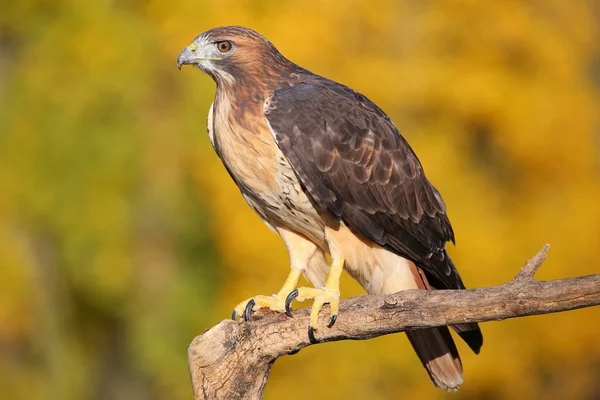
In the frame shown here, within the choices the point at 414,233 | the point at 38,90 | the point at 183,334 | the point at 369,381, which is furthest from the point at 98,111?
the point at 414,233

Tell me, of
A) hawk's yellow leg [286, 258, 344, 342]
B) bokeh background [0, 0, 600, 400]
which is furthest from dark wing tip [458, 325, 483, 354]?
bokeh background [0, 0, 600, 400]

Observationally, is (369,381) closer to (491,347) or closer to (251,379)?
(491,347)

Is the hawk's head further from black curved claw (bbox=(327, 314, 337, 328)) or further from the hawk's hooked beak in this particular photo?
black curved claw (bbox=(327, 314, 337, 328))

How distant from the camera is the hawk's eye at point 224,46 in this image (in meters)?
6.54

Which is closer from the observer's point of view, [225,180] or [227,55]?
[227,55]

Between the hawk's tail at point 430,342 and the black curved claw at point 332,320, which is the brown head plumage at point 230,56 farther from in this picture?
the black curved claw at point 332,320

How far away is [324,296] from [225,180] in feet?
28.1

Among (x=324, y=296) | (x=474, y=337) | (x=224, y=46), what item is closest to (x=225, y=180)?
(x=224, y=46)

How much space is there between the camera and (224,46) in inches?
258

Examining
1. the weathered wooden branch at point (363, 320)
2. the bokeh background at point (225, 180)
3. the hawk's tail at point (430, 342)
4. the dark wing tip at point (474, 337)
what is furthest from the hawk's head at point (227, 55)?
the bokeh background at point (225, 180)

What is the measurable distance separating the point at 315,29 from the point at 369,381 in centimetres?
469

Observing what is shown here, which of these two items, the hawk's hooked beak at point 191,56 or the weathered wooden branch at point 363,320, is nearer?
the weathered wooden branch at point 363,320

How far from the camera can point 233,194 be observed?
566 inches

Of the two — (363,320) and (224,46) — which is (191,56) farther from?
(363,320)
